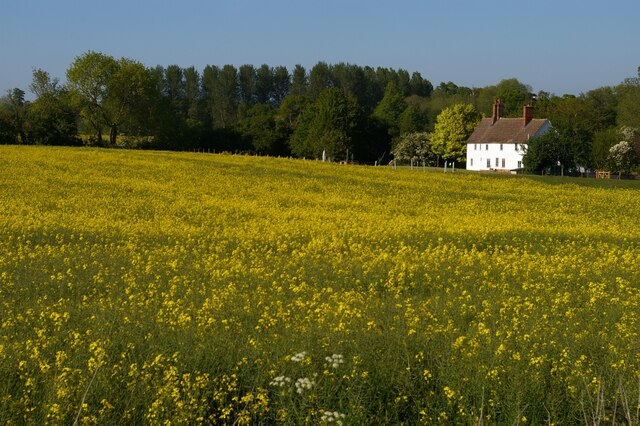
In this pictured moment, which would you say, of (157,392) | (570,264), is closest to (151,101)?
(570,264)

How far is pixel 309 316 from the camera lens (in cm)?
927

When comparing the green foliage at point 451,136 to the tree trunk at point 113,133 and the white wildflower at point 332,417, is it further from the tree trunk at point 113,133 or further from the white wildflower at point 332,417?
the white wildflower at point 332,417

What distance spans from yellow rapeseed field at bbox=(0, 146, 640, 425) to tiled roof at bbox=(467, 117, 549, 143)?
2639 inches

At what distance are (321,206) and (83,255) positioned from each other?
12.6 metres

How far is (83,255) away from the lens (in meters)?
14.2

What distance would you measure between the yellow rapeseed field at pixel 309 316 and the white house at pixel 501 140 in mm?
67177

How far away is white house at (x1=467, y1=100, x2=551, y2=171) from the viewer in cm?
8906

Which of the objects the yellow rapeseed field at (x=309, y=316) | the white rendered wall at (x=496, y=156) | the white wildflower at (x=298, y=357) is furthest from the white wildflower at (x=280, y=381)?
the white rendered wall at (x=496, y=156)

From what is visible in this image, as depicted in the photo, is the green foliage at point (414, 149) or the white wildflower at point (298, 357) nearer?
the white wildflower at point (298, 357)

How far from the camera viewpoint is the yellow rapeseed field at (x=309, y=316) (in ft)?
21.7

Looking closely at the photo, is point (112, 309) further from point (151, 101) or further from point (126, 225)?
point (151, 101)

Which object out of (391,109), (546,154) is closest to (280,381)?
(546,154)

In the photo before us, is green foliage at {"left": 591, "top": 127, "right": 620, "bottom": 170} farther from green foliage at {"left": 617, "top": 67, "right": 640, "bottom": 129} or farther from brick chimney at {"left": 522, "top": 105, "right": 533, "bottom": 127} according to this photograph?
green foliage at {"left": 617, "top": 67, "right": 640, "bottom": 129}

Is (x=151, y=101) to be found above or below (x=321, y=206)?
above
